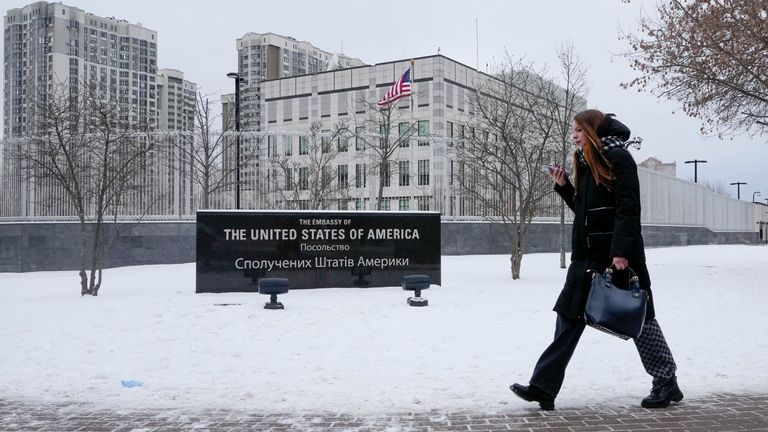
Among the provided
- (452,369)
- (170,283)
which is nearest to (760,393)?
(452,369)

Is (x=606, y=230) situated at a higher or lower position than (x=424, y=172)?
lower

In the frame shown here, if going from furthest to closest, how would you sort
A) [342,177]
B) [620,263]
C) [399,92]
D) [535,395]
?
1. [342,177]
2. [399,92]
3. [535,395]
4. [620,263]

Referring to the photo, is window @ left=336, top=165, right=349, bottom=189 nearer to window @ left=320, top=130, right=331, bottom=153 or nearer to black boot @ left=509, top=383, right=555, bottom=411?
window @ left=320, top=130, right=331, bottom=153

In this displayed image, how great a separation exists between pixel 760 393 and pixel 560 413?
6.11 feet

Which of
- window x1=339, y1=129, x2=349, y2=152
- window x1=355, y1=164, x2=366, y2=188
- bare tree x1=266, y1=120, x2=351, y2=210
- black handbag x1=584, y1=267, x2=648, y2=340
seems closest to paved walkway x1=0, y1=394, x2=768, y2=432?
black handbag x1=584, y1=267, x2=648, y2=340

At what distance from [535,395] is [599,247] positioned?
114 cm

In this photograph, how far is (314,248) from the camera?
38.4ft

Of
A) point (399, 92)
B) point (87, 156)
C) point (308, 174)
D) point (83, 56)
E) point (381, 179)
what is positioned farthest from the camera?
point (83, 56)

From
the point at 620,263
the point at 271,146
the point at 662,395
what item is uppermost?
the point at 271,146

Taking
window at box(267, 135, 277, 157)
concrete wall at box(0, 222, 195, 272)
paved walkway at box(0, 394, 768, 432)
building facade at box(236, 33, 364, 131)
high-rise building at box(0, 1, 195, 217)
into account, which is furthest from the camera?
building facade at box(236, 33, 364, 131)

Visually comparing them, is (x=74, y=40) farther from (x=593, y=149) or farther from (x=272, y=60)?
(x=593, y=149)

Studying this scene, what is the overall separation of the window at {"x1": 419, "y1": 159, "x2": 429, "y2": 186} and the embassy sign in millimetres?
10266

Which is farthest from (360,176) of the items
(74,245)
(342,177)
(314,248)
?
(314,248)

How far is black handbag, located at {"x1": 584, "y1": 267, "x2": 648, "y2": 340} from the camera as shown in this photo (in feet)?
13.5
